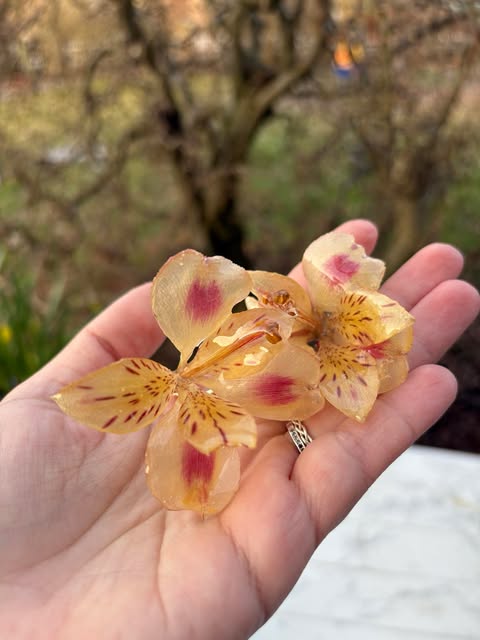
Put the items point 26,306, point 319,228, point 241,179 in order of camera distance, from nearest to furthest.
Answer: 1. point 26,306
2. point 241,179
3. point 319,228

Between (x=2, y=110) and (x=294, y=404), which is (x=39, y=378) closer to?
(x=294, y=404)

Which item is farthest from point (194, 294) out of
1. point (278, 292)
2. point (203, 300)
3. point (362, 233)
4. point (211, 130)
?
point (211, 130)

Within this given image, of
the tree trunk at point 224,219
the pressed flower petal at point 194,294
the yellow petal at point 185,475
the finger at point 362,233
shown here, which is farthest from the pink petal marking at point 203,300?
the tree trunk at point 224,219

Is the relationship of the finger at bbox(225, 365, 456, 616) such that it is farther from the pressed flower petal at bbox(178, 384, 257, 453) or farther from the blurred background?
the blurred background

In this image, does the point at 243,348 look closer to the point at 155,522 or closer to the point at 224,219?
the point at 155,522

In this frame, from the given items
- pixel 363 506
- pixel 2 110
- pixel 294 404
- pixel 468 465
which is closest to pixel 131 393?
pixel 294 404

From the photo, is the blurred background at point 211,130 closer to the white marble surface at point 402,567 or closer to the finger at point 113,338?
the white marble surface at point 402,567
